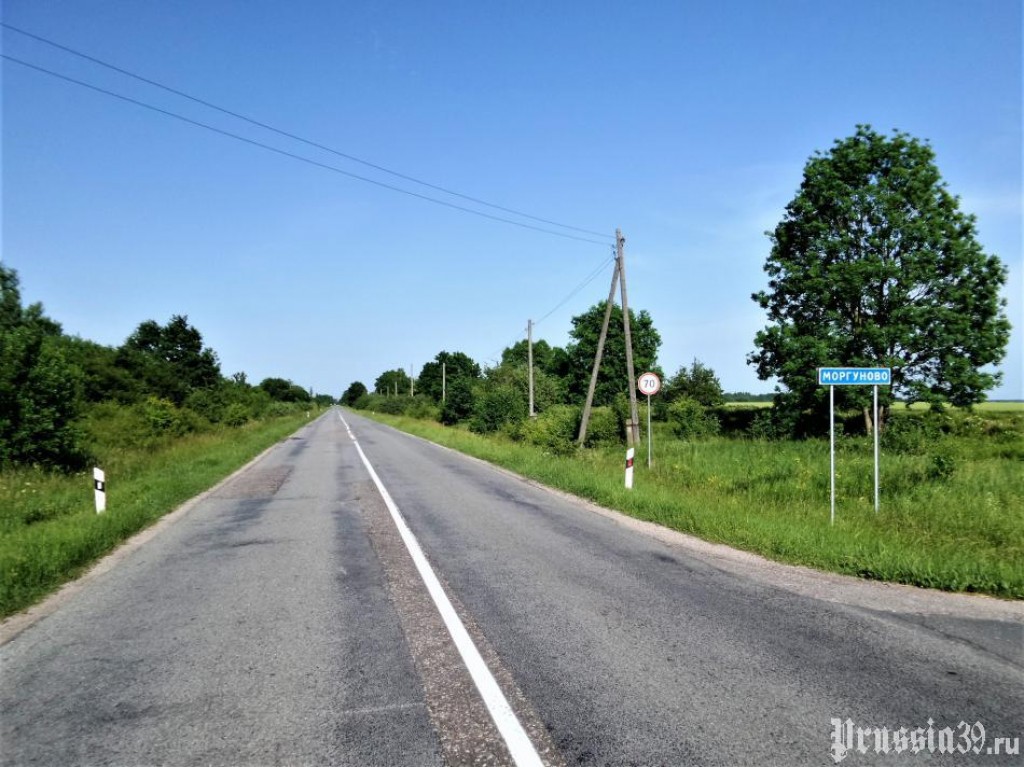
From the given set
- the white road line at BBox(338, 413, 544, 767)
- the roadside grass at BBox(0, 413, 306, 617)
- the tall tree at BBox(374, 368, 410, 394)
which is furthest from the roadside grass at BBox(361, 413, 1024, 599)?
the tall tree at BBox(374, 368, 410, 394)

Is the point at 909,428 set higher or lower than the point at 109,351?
lower

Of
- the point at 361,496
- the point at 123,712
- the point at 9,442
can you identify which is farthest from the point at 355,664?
the point at 9,442

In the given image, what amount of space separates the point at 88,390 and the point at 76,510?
3168 cm

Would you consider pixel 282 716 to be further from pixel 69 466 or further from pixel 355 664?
pixel 69 466

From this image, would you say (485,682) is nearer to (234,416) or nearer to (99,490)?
(99,490)

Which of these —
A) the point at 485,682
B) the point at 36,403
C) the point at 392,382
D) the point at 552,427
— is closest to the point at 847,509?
the point at 485,682

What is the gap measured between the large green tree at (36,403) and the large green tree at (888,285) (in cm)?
2580

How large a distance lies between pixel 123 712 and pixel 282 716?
0.99 m

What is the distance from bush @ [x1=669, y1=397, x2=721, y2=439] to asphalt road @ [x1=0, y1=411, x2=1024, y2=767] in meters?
28.5

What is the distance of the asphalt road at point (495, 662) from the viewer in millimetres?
3113

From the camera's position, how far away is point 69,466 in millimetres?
15367

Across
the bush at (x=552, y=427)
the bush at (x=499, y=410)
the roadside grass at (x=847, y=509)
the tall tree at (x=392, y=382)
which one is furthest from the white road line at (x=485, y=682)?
the tall tree at (x=392, y=382)

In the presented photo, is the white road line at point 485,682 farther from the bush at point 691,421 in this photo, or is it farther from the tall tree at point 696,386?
the tall tree at point 696,386

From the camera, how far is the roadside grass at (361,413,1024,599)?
648 cm
